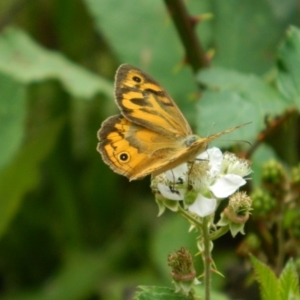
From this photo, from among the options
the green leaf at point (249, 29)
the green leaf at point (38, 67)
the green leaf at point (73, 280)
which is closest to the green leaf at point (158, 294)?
the green leaf at point (38, 67)

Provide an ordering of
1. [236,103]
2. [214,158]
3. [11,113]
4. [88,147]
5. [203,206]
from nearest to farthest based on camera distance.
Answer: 1. [203,206]
2. [214,158]
3. [236,103]
4. [11,113]
5. [88,147]

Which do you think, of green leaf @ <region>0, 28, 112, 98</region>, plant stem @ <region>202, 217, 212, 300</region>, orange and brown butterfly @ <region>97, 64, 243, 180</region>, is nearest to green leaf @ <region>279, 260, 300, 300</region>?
plant stem @ <region>202, 217, 212, 300</region>

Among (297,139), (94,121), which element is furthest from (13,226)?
(297,139)

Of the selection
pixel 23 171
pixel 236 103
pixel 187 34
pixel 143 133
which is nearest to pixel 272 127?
pixel 236 103

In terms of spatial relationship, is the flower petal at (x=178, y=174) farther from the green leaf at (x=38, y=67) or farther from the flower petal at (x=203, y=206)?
the green leaf at (x=38, y=67)

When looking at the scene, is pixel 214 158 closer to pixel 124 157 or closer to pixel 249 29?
pixel 124 157

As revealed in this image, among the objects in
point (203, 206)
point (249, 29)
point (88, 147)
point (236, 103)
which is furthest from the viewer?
point (88, 147)
